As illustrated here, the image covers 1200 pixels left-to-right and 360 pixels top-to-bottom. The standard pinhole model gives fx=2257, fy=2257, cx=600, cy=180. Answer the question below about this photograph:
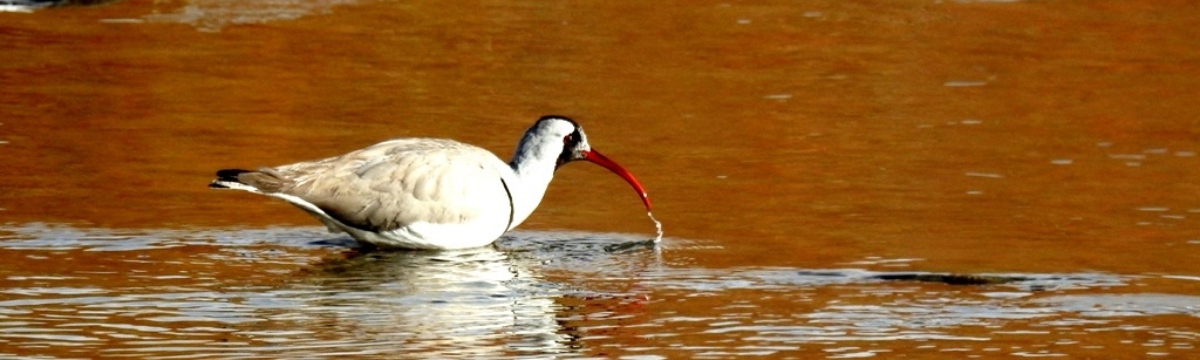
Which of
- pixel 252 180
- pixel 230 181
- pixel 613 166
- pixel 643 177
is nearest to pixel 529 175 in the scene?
pixel 613 166

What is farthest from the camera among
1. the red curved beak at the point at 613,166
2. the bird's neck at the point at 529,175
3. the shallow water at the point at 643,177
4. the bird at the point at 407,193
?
the red curved beak at the point at 613,166

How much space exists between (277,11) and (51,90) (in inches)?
158

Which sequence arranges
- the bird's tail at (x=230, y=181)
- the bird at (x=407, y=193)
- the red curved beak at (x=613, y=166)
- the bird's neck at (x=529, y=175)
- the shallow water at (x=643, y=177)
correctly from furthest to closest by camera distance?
1. the red curved beak at (x=613, y=166)
2. the bird's neck at (x=529, y=175)
3. the bird at (x=407, y=193)
4. the bird's tail at (x=230, y=181)
5. the shallow water at (x=643, y=177)

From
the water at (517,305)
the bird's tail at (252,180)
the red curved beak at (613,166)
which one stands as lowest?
the water at (517,305)

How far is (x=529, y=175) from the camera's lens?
11.0 metres

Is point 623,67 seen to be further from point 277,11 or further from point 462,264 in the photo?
point 462,264

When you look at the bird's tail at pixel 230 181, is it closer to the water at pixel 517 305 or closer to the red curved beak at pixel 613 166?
the water at pixel 517 305

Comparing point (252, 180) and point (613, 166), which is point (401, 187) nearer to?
point (252, 180)

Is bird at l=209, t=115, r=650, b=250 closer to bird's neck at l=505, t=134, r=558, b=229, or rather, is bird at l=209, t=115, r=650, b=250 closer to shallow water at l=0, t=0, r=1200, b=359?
bird's neck at l=505, t=134, r=558, b=229

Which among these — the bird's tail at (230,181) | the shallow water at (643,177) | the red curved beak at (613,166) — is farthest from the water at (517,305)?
the red curved beak at (613,166)

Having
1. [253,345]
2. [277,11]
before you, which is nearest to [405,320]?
[253,345]

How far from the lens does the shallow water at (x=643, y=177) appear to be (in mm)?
8523

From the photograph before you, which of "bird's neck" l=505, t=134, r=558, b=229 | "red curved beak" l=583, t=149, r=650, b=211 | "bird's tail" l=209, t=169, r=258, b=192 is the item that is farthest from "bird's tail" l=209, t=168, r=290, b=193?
"red curved beak" l=583, t=149, r=650, b=211

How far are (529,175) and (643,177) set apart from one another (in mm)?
1639
